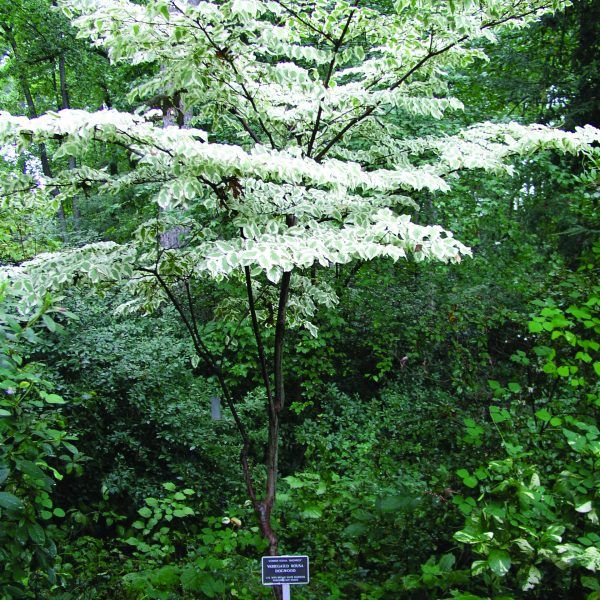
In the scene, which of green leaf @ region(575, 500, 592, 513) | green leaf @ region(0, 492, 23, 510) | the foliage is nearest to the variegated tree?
the foliage

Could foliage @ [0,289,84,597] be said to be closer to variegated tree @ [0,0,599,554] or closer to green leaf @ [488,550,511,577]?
variegated tree @ [0,0,599,554]

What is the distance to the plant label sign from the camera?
266 cm

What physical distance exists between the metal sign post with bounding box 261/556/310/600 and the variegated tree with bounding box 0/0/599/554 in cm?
56

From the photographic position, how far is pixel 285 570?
267 centimetres

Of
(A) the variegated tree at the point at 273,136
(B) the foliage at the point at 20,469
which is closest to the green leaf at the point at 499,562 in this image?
(A) the variegated tree at the point at 273,136

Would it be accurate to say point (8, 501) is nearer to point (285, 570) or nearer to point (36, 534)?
point (36, 534)

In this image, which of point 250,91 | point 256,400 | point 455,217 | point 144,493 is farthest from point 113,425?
point 455,217

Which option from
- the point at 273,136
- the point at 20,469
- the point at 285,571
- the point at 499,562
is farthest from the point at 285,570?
the point at 273,136

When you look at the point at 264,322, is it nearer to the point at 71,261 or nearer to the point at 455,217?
the point at 71,261

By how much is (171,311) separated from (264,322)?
233cm

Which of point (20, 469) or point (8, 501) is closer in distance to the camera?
point (8, 501)

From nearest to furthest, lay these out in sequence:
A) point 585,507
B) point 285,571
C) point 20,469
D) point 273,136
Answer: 1. point 20,469
2. point 585,507
3. point 285,571
4. point 273,136

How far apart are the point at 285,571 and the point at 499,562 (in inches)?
38.4

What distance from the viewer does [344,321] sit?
20.7 ft
